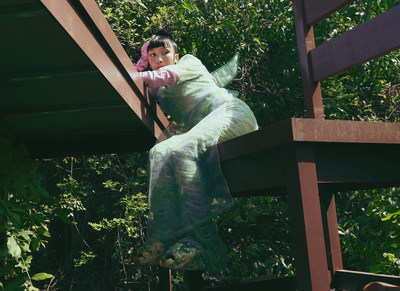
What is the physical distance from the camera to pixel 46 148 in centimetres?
335

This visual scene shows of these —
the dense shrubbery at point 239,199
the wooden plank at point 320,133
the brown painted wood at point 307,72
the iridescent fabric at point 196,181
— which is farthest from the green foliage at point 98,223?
the wooden plank at point 320,133

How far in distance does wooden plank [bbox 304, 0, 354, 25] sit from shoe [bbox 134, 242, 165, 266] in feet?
4.60

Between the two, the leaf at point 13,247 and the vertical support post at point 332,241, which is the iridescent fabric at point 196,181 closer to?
the vertical support post at point 332,241

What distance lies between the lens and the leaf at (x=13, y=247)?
2.81 metres

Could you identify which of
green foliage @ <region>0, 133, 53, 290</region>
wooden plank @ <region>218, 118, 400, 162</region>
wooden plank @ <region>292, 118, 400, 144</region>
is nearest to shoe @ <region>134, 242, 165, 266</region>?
wooden plank @ <region>218, 118, 400, 162</region>

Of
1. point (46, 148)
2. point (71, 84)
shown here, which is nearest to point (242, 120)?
point (71, 84)

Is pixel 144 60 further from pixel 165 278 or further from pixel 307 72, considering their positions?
pixel 165 278

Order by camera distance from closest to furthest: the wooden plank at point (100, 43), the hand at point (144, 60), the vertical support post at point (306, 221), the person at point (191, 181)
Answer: the vertical support post at point (306, 221) → the wooden plank at point (100, 43) → the person at point (191, 181) → the hand at point (144, 60)

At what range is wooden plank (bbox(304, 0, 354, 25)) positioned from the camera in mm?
2705

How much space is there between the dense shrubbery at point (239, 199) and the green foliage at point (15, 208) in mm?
1618

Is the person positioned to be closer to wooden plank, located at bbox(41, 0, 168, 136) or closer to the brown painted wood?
wooden plank, located at bbox(41, 0, 168, 136)

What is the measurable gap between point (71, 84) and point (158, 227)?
0.72 metres

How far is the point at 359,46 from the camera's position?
250cm

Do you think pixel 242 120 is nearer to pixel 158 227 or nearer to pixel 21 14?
pixel 158 227
